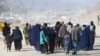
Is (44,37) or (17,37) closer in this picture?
(44,37)

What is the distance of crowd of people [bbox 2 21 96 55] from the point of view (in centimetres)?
2027

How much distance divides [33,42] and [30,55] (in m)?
1.97

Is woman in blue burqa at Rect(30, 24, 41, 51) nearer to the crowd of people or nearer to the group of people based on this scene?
the crowd of people

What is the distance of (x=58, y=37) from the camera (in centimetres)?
2253

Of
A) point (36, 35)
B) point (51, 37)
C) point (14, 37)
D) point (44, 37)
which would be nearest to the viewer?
point (44, 37)

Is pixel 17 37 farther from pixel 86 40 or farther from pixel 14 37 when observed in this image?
pixel 86 40

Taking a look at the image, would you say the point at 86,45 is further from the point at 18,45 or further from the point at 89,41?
the point at 18,45

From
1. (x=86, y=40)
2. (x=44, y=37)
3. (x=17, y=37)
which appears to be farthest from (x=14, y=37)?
(x=86, y=40)

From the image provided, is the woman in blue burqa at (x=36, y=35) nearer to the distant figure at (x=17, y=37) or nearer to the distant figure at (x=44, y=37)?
the distant figure at (x=17, y=37)

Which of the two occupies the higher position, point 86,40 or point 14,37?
point 14,37

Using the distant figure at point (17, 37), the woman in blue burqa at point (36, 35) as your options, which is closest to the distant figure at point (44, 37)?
the woman in blue burqa at point (36, 35)

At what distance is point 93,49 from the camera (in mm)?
23172

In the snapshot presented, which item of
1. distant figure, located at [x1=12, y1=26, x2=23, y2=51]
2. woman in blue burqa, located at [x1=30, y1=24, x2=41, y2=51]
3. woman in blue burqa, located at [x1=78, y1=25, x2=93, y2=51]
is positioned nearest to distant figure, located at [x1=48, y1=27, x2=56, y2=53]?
woman in blue burqa, located at [x1=30, y1=24, x2=41, y2=51]

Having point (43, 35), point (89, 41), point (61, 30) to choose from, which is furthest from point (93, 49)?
point (43, 35)
